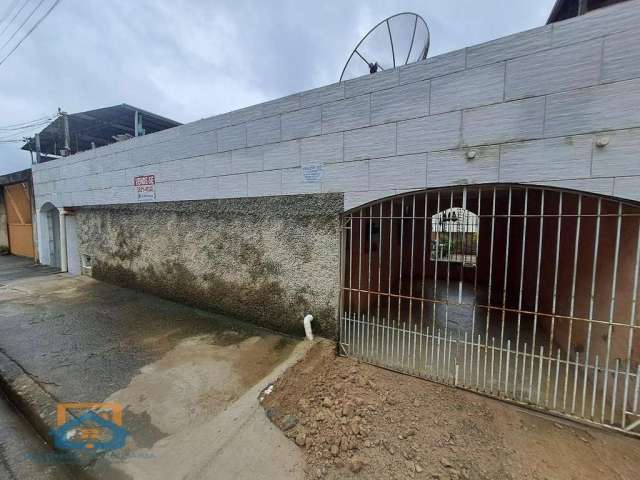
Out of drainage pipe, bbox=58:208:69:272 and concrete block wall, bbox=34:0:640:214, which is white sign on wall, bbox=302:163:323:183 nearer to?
concrete block wall, bbox=34:0:640:214

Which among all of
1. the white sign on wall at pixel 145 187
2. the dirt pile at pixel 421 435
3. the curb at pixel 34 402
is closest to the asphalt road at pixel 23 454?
the curb at pixel 34 402

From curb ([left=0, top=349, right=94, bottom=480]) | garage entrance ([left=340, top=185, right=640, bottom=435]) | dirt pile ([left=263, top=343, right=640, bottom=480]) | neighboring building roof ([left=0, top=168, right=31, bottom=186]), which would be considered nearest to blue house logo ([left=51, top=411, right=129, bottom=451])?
curb ([left=0, top=349, right=94, bottom=480])

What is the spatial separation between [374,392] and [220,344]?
7.35ft

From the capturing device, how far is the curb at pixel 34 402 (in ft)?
6.68

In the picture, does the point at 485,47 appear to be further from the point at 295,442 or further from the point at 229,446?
the point at 229,446

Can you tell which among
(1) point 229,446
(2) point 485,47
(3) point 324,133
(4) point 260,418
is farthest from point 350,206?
(1) point 229,446

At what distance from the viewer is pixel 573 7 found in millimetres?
4859

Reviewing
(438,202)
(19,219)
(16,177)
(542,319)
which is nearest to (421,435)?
(438,202)

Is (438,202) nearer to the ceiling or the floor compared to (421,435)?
nearer to the ceiling

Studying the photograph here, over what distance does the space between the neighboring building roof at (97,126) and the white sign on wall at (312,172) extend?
299 inches

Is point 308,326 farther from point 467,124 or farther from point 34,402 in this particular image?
point 467,124

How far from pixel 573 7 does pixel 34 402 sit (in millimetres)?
9842

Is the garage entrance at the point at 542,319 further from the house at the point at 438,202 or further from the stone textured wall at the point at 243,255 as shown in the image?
the stone textured wall at the point at 243,255

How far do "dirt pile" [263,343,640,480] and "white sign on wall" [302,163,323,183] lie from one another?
7.99 feet
